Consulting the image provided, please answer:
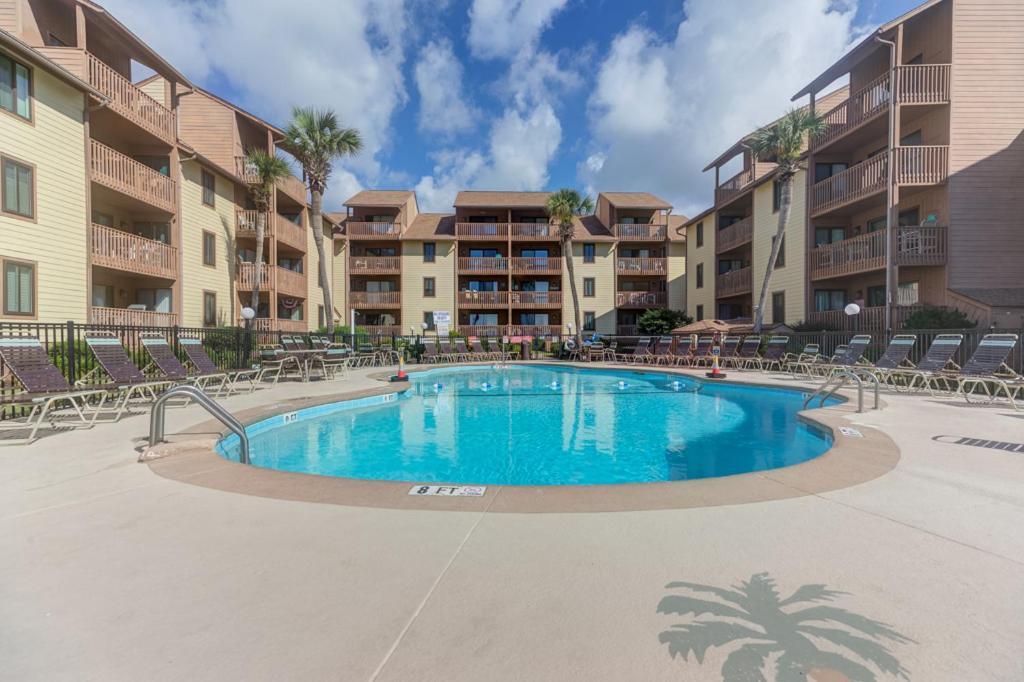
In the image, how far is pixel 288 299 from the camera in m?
23.0

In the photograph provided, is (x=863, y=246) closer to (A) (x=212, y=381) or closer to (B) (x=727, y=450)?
(B) (x=727, y=450)

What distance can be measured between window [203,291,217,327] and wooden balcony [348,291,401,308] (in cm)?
1277

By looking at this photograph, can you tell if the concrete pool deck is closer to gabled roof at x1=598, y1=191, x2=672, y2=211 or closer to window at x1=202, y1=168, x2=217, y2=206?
window at x1=202, y1=168, x2=217, y2=206

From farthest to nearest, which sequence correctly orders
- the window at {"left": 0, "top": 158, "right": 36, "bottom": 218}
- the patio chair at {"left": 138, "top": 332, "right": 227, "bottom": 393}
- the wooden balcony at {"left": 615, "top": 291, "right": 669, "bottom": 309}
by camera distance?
1. the wooden balcony at {"left": 615, "top": 291, "right": 669, "bottom": 309}
2. the window at {"left": 0, "top": 158, "right": 36, "bottom": 218}
3. the patio chair at {"left": 138, "top": 332, "right": 227, "bottom": 393}

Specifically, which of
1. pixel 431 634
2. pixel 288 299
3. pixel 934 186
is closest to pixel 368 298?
pixel 288 299

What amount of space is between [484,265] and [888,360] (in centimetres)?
2421

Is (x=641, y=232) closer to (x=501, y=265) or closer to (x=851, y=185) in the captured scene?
(x=501, y=265)

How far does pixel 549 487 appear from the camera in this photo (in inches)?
161

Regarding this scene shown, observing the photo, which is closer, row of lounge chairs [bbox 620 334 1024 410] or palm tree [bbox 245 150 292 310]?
row of lounge chairs [bbox 620 334 1024 410]

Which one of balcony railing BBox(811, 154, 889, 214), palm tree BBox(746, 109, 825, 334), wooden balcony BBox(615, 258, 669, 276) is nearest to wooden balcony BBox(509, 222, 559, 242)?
wooden balcony BBox(615, 258, 669, 276)

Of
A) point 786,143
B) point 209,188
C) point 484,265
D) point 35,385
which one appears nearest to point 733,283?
point 786,143

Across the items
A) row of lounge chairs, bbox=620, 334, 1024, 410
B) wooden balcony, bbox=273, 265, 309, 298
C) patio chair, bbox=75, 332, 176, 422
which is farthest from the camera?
wooden balcony, bbox=273, 265, 309, 298

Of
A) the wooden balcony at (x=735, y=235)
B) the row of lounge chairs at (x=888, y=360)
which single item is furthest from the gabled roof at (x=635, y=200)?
the row of lounge chairs at (x=888, y=360)

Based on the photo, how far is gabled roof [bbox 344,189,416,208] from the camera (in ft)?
104
